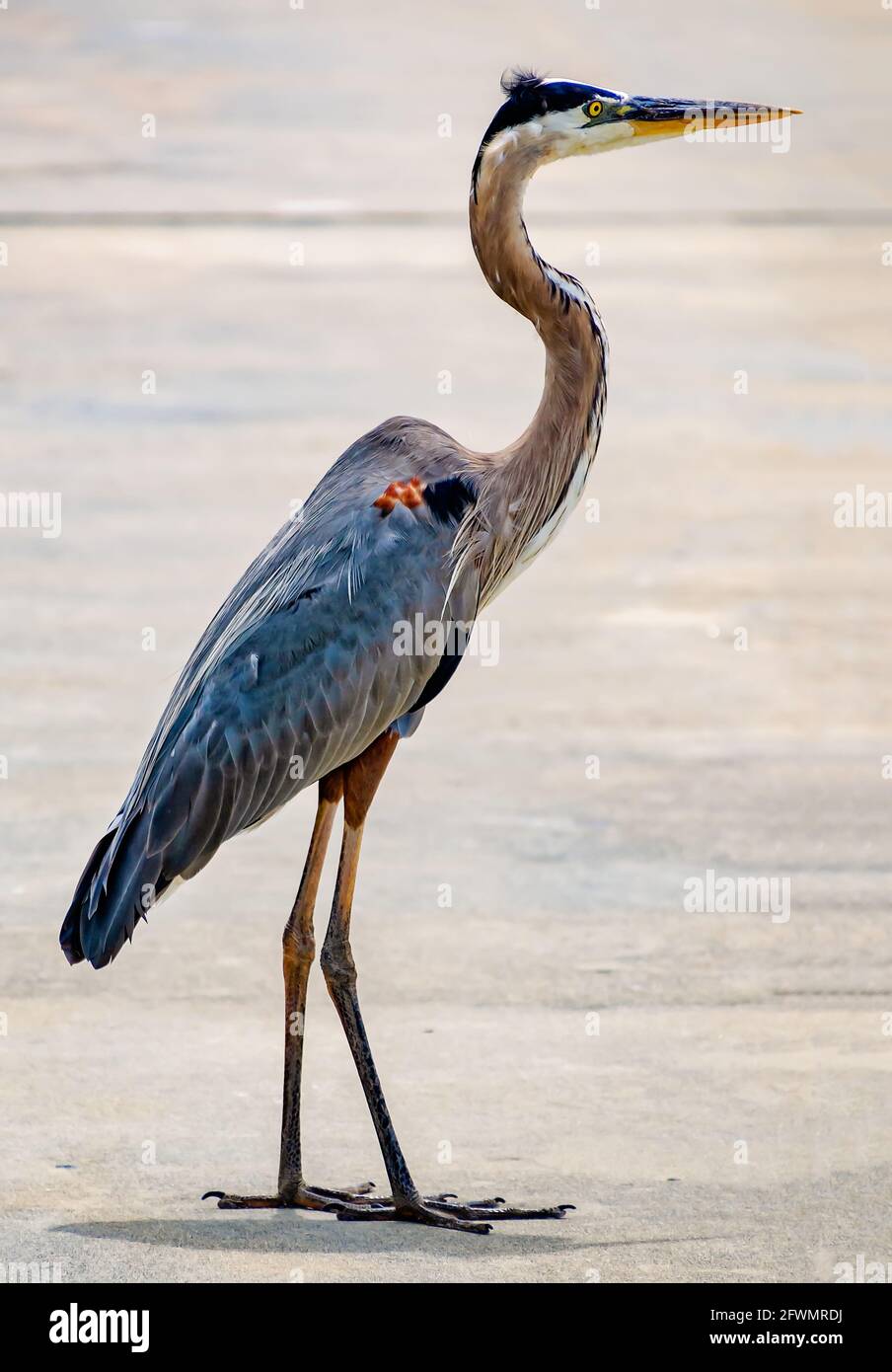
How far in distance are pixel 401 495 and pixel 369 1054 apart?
4.88ft

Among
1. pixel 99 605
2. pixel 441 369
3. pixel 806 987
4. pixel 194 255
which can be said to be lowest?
pixel 806 987

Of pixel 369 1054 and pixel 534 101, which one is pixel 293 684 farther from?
pixel 534 101

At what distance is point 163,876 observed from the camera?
6.01 metres

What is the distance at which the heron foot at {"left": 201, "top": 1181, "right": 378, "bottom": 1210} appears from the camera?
593cm

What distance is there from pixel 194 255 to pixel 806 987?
14.4 metres

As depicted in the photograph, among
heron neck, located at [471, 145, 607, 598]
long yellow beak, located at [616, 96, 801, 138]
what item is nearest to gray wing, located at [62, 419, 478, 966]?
heron neck, located at [471, 145, 607, 598]

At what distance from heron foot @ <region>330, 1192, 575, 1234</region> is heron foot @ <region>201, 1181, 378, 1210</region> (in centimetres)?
3

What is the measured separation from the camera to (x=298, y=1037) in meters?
6.18

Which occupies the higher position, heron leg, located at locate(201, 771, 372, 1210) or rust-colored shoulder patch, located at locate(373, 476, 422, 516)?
rust-colored shoulder patch, located at locate(373, 476, 422, 516)

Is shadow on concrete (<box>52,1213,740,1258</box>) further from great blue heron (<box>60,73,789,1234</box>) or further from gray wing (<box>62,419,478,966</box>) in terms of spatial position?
gray wing (<box>62,419,478,966</box>)

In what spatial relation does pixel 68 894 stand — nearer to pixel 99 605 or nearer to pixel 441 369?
pixel 99 605

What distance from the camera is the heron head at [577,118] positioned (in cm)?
664

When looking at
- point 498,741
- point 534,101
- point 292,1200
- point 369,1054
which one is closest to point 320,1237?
point 292,1200

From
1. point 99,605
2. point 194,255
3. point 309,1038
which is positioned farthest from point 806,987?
point 194,255
